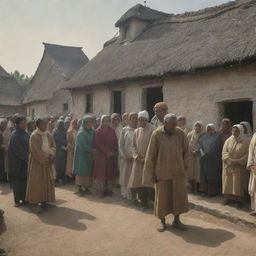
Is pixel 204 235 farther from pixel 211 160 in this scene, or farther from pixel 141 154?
pixel 211 160

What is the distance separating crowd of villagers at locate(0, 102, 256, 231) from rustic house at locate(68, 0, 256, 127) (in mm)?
1379

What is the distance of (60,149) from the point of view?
29.7ft

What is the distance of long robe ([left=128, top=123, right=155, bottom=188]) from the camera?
637 centimetres

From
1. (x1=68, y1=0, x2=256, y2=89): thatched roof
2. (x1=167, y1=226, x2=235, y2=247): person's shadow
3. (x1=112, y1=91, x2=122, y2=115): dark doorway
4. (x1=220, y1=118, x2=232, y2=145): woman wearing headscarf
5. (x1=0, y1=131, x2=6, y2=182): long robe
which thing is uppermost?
(x1=68, y1=0, x2=256, y2=89): thatched roof

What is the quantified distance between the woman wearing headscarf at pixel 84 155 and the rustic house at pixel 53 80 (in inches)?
637

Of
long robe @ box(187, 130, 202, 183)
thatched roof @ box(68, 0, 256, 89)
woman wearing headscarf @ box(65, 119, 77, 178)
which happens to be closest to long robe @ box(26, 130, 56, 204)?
woman wearing headscarf @ box(65, 119, 77, 178)

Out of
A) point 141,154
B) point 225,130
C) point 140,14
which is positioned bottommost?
point 141,154

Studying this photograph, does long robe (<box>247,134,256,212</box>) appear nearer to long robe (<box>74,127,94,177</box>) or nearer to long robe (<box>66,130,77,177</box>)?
long robe (<box>74,127,94,177</box>)

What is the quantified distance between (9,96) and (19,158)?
2723 centimetres

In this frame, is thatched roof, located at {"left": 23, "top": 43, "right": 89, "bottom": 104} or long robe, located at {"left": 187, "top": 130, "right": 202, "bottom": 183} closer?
long robe, located at {"left": 187, "top": 130, "right": 202, "bottom": 183}

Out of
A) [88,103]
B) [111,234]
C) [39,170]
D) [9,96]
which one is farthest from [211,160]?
[9,96]

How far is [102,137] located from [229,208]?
3131mm

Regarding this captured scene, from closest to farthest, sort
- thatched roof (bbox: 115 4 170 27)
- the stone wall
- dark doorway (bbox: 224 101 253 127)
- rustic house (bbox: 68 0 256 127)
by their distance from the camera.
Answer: the stone wall
rustic house (bbox: 68 0 256 127)
dark doorway (bbox: 224 101 253 127)
thatched roof (bbox: 115 4 170 27)

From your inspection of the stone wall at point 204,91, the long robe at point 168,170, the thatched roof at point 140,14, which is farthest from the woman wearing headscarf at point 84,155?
the thatched roof at point 140,14
